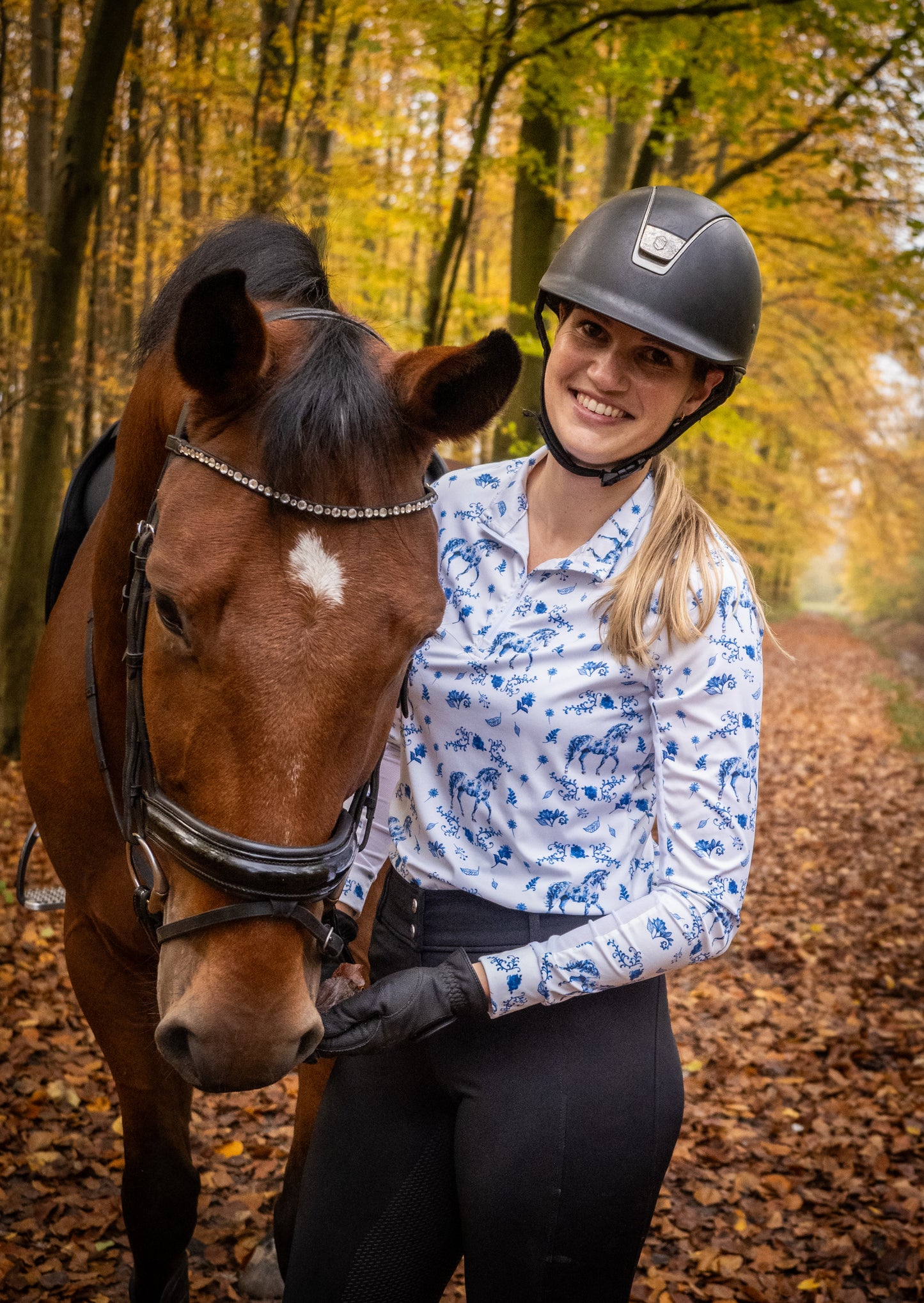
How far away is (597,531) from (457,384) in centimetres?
45

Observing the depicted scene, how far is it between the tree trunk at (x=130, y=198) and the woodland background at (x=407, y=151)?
0.16 feet

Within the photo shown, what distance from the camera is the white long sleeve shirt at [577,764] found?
1.66 m

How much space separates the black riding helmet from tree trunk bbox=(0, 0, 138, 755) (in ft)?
17.1

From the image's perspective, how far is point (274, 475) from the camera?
150cm

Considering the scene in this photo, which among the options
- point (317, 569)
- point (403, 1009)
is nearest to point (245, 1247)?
point (403, 1009)

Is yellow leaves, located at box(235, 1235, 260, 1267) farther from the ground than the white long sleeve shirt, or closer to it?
closer to it

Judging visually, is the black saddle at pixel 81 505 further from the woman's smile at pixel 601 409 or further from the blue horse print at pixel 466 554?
the woman's smile at pixel 601 409

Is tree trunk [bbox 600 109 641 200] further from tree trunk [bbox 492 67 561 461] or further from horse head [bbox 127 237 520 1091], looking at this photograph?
horse head [bbox 127 237 520 1091]

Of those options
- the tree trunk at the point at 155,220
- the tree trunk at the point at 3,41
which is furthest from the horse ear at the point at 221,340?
the tree trunk at the point at 155,220

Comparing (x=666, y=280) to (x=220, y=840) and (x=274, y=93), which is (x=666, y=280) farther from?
(x=274, y=93)

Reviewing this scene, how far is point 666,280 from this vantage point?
2.02 metres

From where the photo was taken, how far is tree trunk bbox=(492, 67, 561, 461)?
25.4 ft

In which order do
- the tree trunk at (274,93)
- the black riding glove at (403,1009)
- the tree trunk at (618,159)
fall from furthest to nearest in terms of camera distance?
the tree trunk at (618,159) → the tree trunk at (274,93) → the black riding glove at (403,1009)

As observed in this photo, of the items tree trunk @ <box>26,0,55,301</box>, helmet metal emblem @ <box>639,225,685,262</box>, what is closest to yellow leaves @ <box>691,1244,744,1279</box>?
helmet metal emblem @ <box>639,225,685,262</box>
